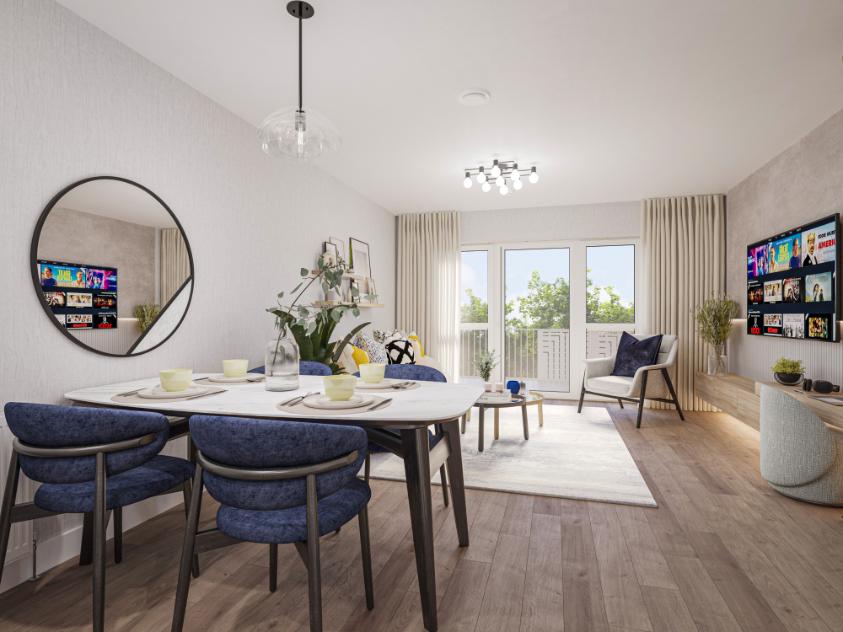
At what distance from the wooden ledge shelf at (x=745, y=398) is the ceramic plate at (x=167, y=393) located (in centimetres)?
302

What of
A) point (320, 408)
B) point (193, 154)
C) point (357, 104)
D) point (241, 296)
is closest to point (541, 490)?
point (320, 408)

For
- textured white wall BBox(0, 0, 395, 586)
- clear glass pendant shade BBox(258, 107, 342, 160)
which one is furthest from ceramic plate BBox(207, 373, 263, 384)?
clear glass pendant shade BBox(258, 107, 342, 160)

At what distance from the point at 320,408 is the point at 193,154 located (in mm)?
2036

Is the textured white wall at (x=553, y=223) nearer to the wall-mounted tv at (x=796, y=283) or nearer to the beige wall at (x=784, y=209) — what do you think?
the beige wall at (x=784, y=209)

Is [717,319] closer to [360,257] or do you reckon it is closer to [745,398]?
[745,398]

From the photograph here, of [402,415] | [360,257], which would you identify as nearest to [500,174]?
[360,257]

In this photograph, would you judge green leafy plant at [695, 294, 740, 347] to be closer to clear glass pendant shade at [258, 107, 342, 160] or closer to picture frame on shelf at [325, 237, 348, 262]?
picture frame on shelf at [325, 237, 348, 262]

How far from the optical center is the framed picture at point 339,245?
4.50 m

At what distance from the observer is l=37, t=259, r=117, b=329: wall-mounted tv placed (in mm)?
2066

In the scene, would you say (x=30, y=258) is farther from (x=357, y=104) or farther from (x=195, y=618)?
(x=357, y=104)

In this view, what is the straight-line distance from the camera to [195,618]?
167 cm

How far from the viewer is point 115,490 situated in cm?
166

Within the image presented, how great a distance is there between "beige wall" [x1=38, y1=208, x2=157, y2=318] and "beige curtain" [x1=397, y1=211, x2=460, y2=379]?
3911 mm

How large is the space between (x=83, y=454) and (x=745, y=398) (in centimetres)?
428
